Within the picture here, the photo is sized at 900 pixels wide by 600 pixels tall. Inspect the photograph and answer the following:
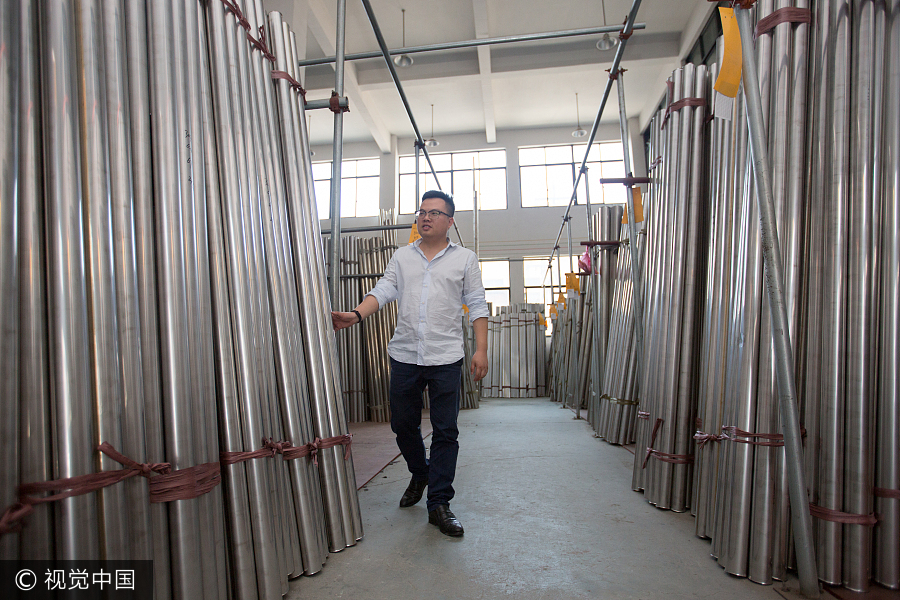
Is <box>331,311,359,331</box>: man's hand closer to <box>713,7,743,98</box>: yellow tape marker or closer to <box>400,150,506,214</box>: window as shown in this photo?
<box>713,7,743,98</box>: yellow tape marker

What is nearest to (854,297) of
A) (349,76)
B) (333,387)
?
(333,387)

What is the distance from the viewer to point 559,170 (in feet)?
49.0

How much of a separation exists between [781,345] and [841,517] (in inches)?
26.8

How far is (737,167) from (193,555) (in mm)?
2558

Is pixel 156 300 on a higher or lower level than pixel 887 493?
higher

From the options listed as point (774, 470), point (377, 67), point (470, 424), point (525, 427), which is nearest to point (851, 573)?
point (774, 470)

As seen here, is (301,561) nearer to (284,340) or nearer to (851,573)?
(284,340)

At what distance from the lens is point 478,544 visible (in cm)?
221

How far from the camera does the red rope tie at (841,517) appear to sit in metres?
1.74

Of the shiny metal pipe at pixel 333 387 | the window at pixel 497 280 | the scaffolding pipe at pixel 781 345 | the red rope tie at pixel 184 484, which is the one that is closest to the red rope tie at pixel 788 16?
the scaffolding pipe at pixel 781 345

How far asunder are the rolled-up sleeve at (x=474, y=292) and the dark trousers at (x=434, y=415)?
0.95 ft

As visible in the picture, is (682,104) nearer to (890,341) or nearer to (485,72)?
(890,341)

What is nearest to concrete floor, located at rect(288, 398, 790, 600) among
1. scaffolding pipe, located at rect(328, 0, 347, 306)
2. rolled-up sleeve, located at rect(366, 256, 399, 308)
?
rolled-up sleeve, located at rect(366, 256, 399, 308)

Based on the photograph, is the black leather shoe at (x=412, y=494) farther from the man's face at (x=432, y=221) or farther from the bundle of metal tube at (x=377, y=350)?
the bundle of metal tube at (x=377, y=350)
